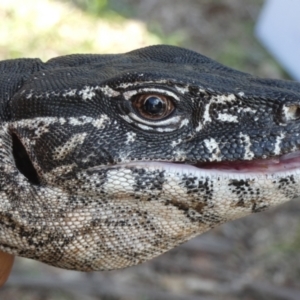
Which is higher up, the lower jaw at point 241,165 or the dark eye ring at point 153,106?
the dark eye ring at point 153,106

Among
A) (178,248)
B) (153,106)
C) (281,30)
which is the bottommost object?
(153,106)

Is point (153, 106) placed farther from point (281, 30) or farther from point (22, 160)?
point (281, 30)

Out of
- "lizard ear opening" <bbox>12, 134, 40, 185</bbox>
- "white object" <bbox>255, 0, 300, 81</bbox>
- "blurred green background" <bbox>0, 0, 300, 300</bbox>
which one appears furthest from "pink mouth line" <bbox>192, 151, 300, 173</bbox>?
"white object" <bbox>255, 0, 300, 81</bbox>

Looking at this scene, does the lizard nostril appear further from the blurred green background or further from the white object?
the white object

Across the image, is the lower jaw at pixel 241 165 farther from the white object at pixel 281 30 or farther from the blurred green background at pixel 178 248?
the white object at pixel 281 30

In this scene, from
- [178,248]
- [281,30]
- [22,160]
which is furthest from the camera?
[281,30]

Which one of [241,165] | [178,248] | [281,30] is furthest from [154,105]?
[281,30]

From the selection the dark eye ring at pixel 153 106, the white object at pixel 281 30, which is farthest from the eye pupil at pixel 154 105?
the white object at pixel 281 30
